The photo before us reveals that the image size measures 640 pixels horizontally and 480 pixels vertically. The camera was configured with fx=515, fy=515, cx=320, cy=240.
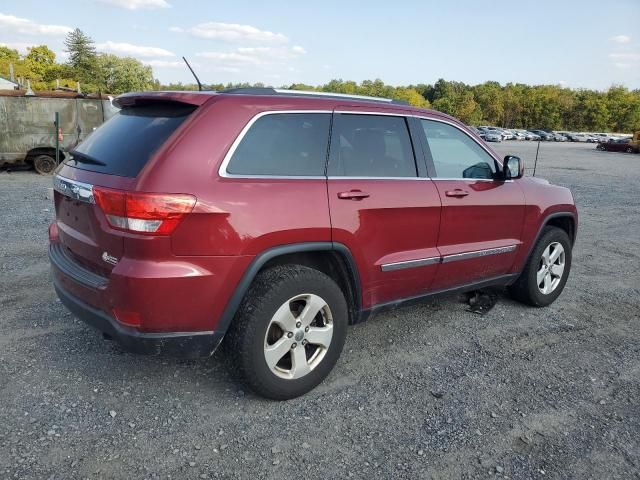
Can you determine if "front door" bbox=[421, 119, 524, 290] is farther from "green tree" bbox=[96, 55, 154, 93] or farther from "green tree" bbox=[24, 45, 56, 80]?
"green tree" bbox=[24, 45, 56, 80]

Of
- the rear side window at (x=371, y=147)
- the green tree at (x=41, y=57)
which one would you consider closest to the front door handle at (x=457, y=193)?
the rear side window at (x=371, y=147)

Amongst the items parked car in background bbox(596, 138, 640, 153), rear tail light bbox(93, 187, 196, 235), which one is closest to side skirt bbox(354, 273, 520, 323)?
rear tail light bbox(93, 187, 196, 235)

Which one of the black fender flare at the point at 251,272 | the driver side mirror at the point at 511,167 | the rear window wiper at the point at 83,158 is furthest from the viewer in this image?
the driver side mirror at the point at 511,167

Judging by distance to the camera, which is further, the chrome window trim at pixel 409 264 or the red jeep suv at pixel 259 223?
the chrome window trim at pixel 409 264

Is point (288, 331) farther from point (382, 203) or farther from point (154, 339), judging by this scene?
point (382, 203)

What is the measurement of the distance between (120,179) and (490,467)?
2.39 m

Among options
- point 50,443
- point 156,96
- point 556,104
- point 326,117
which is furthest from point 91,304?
point 556,104

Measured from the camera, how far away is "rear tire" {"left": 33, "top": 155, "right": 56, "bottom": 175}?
1343 cm

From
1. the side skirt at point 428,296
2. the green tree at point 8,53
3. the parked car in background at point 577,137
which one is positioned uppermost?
the green tree at point 8,53

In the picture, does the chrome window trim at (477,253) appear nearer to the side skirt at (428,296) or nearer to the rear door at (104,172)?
the side skirt at (428,296)

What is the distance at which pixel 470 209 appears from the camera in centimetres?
391

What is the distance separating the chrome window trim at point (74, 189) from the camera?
9.09 feet

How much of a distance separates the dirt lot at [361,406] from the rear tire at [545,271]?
25cm

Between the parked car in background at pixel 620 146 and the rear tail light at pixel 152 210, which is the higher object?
the parked car in background at pixel 620 146
